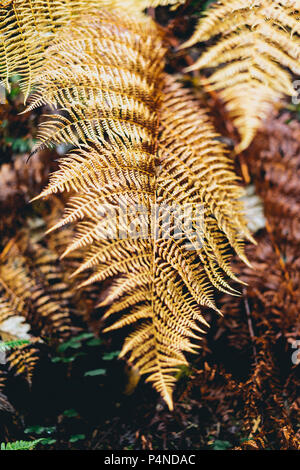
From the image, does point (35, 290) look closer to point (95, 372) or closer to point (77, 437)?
point (95, 372)

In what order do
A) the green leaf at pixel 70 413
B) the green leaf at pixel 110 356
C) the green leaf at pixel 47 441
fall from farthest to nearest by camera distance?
the green leaf at pixel 110 356 → the green leaf at pixel 70 413 → the green leaf at pixel 47 441

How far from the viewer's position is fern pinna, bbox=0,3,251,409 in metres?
0.96

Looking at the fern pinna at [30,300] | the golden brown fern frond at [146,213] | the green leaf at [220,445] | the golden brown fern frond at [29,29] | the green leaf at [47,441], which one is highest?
the golden brown fern frond at [29,29]

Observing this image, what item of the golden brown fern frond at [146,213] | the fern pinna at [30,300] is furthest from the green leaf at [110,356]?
the golden brown fern frond at [146,213]

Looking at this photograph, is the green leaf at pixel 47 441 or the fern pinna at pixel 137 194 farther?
the green leaf at pixel 47 441

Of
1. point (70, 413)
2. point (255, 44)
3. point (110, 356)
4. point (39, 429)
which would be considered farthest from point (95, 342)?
point (255, 44)

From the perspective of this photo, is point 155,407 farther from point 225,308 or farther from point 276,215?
point 276,215

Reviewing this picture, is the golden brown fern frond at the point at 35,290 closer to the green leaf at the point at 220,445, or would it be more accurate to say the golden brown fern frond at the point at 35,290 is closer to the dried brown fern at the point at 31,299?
the dried brown fern at the point at 31,299

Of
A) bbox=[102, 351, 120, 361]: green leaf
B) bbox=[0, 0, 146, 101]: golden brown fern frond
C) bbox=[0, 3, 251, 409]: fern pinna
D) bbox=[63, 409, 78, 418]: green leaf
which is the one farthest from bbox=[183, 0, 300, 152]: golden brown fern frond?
bbox=[63, 409, 78, 418]: green leaf

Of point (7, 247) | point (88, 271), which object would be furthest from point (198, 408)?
point (7, 247)

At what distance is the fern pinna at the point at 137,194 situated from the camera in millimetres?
957

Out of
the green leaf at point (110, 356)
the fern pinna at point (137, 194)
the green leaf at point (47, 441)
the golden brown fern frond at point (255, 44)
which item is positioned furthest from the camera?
the green leaf at point (110, 356)

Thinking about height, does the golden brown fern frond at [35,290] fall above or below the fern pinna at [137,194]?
below
